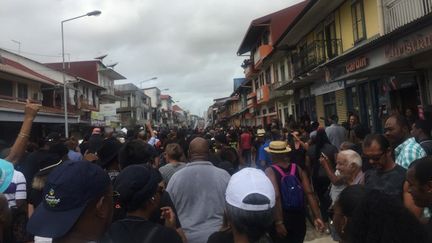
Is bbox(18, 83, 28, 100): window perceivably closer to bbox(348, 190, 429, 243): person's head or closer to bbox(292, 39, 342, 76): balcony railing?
bbox(292, 39, 342, 76): balcony railing

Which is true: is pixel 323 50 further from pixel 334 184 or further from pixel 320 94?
pixel 334 184

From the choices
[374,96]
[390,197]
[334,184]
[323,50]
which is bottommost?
[334,184]

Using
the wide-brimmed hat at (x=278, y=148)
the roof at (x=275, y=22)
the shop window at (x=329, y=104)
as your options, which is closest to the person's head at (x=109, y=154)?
the wide-brimmed hat at (x=278, y=148)

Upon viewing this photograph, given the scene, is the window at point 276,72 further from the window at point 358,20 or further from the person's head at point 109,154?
the person's head at point 109,154

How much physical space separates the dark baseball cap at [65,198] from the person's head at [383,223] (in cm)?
112

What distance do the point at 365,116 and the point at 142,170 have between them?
52.4 feet

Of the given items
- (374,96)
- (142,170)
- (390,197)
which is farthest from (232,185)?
(374,96)

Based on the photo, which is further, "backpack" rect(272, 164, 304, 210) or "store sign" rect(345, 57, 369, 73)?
"store sign" rect(345, 57, 369, 73)

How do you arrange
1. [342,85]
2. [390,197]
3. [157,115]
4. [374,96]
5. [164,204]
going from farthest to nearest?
[157,115] < [342,85] < [374,96] < [164,204] < [390,197]

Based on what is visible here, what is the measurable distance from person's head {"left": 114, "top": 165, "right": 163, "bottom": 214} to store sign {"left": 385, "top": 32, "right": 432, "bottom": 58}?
7542 millimetres

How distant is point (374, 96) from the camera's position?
53.0 feet

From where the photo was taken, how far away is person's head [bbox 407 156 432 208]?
2.72m

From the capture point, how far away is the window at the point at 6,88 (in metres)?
28.5

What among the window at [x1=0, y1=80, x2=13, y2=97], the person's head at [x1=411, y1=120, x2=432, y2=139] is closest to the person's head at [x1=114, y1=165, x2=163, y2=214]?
the person's head at [x1=411, y1=120, x2=432, y2=139]
